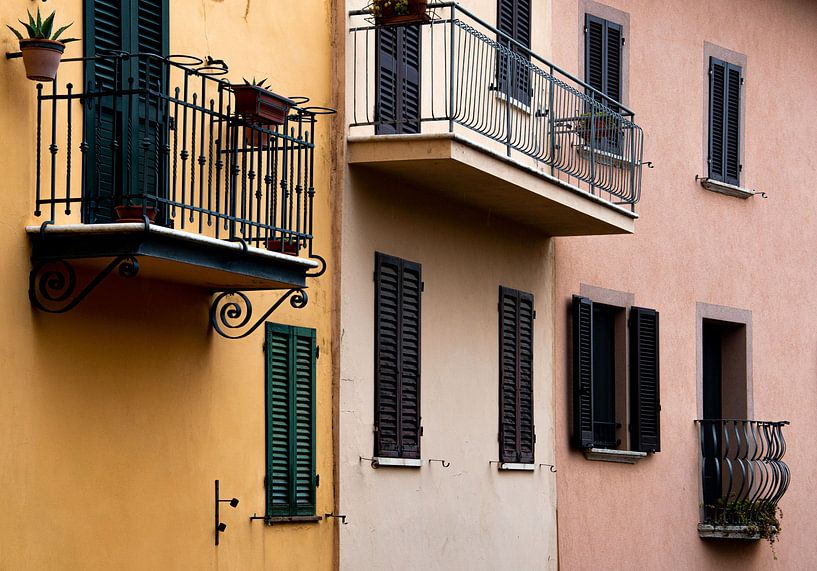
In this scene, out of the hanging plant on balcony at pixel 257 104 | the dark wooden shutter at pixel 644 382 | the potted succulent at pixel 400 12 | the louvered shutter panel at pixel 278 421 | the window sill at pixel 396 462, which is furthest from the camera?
the dark wooden shutter at pixel 644 382

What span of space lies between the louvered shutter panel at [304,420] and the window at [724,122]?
814 cm

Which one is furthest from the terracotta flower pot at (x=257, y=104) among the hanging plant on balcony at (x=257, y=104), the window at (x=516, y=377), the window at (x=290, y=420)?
the window at (x=516, y=377)

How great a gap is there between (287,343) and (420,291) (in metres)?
2.09

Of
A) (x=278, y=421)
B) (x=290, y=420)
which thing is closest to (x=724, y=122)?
(x=290, y=420)

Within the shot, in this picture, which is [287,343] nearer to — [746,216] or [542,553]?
[542,553]

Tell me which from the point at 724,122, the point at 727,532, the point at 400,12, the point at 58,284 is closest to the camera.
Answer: the point at 58,284

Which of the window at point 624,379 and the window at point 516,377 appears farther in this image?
the window at point 624,379

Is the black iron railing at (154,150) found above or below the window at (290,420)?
above

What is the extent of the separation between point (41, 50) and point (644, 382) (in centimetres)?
984

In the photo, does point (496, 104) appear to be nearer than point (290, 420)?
No

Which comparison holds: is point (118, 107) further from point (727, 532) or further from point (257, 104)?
point (727, 532)

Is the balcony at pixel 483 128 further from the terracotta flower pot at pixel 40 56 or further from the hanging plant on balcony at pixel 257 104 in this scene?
the terracotta flower pot at pixel 40 56

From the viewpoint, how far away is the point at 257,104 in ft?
35.1

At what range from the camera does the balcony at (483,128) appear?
13.0 metres
